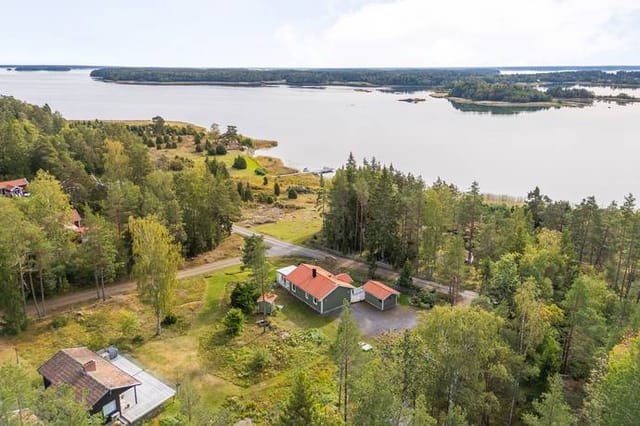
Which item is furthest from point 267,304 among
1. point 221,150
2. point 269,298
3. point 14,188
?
point 221,150

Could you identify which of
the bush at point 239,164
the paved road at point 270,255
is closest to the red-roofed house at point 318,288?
the paved road at point 270,255

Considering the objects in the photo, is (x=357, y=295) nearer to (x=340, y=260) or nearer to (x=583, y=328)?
(x=340, y=260)

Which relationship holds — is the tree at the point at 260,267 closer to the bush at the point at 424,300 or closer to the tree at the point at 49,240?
the bush at the point at 424,300

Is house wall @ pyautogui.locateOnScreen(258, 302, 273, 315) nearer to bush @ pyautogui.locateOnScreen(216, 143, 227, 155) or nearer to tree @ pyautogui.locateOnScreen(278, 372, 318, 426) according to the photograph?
tree @ pyautogui.locateOnScreen(278, 372, 318, 426)

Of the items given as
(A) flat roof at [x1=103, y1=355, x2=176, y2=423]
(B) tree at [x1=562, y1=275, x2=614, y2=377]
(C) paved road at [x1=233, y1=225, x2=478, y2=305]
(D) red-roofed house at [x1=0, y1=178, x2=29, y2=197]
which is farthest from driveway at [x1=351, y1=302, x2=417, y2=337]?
(D) red-roofed house at [x1=0, y1=178, x2=29, y2=197]

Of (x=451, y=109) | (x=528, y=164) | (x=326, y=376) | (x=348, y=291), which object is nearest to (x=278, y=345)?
(x=326, y=376)

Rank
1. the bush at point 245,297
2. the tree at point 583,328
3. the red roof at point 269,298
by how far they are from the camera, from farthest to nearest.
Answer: the red roof at point 269,298
the bush at point 245,297
the tree at point 583,328

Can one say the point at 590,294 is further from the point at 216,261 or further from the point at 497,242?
the point at 216,261
